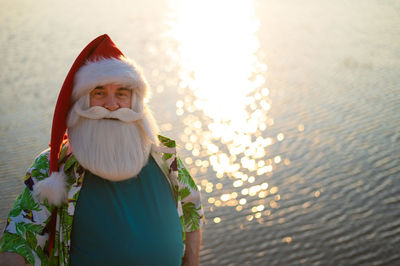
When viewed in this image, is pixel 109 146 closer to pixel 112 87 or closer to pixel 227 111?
pixel 112 87

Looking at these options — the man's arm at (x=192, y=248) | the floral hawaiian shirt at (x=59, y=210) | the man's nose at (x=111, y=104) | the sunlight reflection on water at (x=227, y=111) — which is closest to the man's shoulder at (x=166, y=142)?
the floral hawaiian shirt at (x=59, y=210)

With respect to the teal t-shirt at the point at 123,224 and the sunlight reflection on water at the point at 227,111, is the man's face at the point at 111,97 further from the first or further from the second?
the sunlight reflection on water at the point at 227,111

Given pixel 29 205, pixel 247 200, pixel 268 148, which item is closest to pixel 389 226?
pixel 247 200

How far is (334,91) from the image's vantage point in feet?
27.6

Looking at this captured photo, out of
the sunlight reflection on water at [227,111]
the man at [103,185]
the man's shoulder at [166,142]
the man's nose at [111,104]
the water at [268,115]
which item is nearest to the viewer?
the man at [103,185]

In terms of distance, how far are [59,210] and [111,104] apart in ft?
1.59

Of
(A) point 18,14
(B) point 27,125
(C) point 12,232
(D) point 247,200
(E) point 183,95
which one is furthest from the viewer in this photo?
(A) point 18,14

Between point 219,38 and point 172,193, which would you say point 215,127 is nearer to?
point 172,193

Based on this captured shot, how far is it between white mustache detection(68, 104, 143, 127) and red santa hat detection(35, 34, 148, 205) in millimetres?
64

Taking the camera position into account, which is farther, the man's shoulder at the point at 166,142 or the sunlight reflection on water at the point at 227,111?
the sunlight reflection on water at the point at 227,111

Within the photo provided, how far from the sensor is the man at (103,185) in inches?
74.7

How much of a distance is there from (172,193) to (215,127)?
5335 mm

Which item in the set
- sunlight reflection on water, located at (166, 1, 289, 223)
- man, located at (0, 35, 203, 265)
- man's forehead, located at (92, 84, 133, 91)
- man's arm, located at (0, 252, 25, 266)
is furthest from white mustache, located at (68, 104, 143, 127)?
sunlight reflection on water, located at (166, 1, 289, 223)

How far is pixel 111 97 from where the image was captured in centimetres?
207
